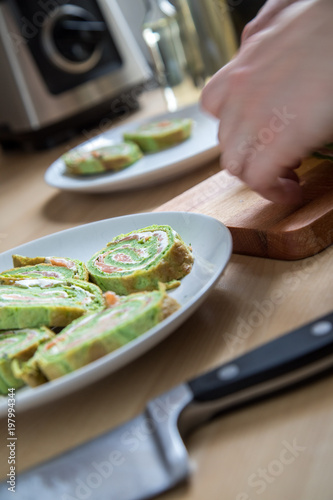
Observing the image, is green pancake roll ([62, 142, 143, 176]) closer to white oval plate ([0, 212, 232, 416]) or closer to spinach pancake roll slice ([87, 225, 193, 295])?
white oval plate ([0, 212, 232, 416])

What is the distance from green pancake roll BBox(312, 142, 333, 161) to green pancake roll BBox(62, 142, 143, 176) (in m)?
0.57

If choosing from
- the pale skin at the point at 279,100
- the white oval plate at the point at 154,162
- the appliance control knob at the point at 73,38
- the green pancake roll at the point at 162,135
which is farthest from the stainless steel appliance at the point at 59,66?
the pale skin at the point at 279,100

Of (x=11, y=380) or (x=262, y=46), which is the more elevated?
(x=262, y=46)

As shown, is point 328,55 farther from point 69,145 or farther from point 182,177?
point 69,145

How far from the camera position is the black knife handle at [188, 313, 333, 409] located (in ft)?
1.67

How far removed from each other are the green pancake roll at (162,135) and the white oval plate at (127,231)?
→ 1.69 feet

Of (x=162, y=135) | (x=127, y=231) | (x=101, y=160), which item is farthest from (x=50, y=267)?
(x=162, y=135)

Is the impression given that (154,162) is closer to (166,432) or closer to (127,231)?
(127,231)

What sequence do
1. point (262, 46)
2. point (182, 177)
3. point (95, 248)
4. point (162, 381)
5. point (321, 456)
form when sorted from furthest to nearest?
point (182, 177), point (95, 248), point (262, 46), point (162, 381), point (321, 456)

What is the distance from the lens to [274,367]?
0.51 metres

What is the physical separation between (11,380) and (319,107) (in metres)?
0.45

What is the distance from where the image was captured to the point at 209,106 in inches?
32.8

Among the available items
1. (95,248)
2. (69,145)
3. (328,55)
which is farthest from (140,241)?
(69,145)

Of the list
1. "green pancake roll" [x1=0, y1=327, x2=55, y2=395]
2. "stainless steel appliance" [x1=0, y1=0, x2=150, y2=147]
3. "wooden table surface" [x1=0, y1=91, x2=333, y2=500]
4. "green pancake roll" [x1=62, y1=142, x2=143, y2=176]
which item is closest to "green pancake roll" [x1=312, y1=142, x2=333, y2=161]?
"wooden table surface" [x1=0, y1=91, x2=333, y2=500]
